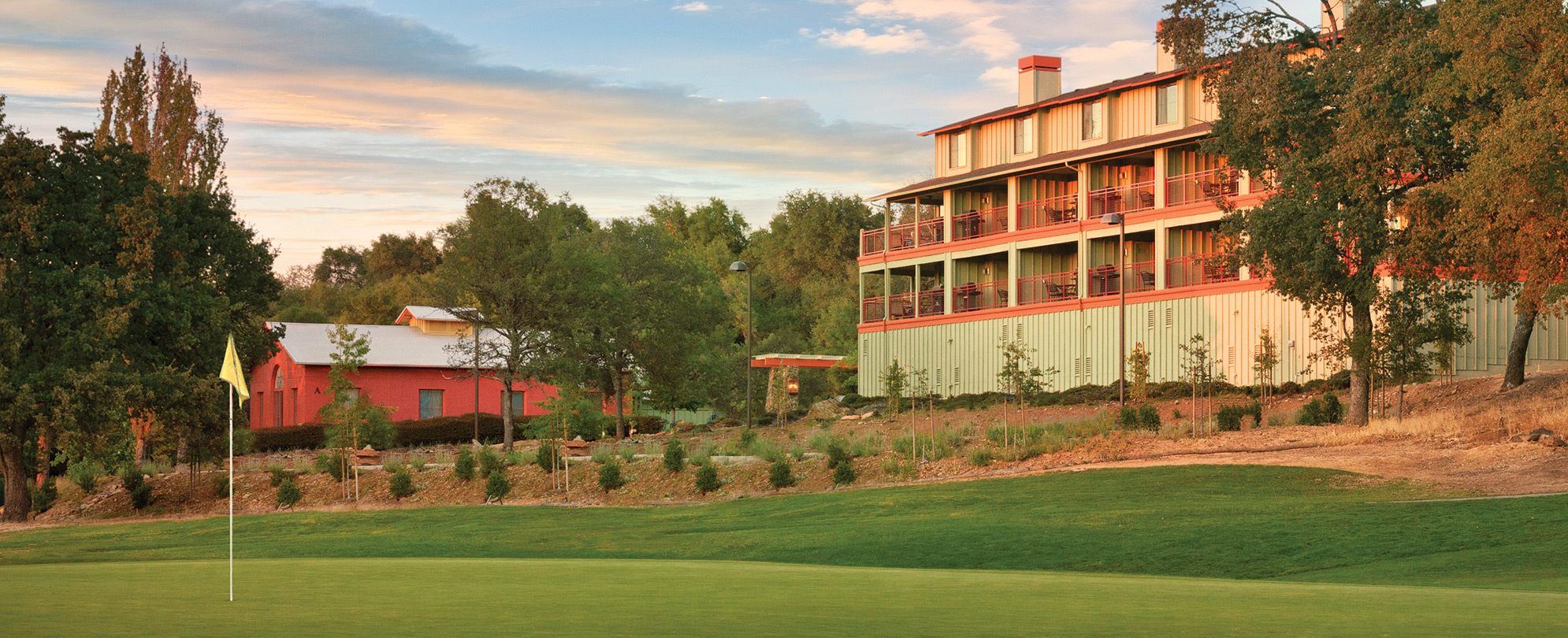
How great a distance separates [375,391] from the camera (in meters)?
57.2

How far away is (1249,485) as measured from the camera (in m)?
23.1

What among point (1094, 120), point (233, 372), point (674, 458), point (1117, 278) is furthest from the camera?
point (1094, 120)

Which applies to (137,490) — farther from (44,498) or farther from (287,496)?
(287,496)

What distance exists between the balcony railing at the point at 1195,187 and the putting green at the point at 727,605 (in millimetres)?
29667

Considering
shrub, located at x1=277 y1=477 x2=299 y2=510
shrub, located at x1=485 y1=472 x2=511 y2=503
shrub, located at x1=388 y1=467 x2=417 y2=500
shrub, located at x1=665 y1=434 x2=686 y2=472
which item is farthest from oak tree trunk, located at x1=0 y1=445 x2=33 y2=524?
shrub, located at x1=665 y1=434 x2=686 y2=472

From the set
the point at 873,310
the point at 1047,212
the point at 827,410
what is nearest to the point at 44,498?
the point at 827,410

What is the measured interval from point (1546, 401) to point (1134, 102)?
790 inches

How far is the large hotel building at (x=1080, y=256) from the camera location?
130ft

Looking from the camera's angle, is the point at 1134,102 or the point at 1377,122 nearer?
the point at 1377,122

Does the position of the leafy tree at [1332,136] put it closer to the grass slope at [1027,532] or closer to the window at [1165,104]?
the grass slope at [1027,532]

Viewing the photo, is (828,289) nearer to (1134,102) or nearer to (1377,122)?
(1134,102)

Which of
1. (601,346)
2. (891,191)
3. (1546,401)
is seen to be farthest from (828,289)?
(1546,401)

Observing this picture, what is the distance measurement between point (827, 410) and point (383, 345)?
73.7 ft

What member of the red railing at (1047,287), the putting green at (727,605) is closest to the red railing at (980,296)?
the red railing at (1047,287)
